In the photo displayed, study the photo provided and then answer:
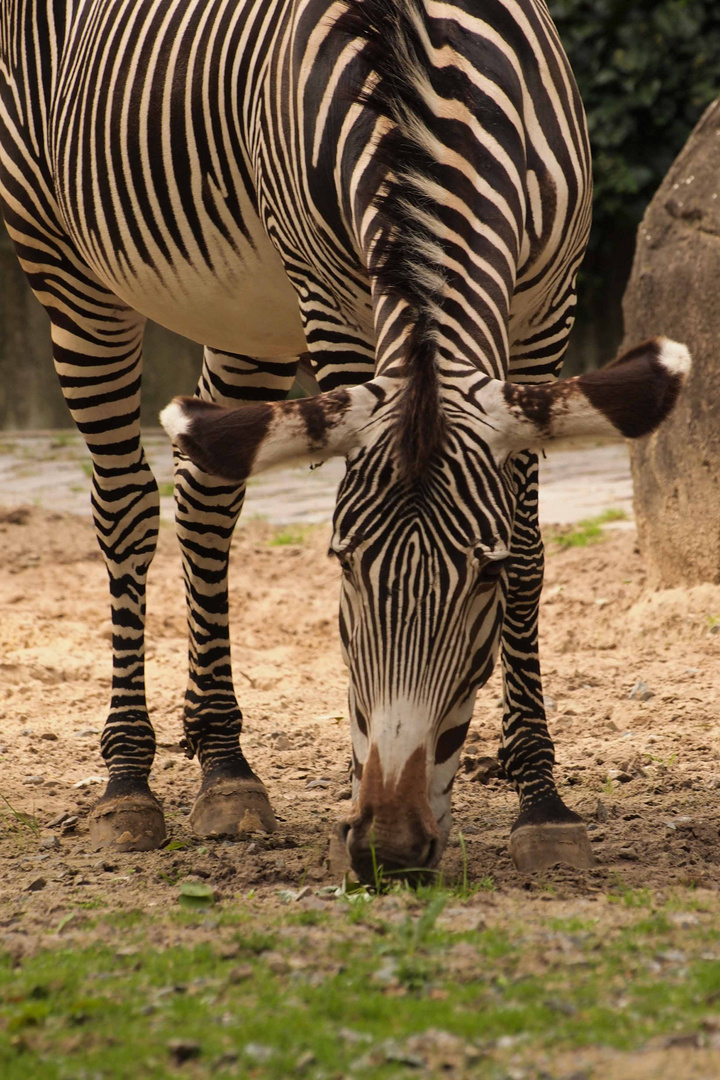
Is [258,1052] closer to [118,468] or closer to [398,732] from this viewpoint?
[398,732]

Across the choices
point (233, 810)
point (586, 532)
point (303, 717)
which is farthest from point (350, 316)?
point (586, 532)

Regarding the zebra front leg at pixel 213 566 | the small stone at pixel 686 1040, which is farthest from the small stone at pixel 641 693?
the small stone at pixel 686 1040

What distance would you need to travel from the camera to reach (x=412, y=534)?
102 inches

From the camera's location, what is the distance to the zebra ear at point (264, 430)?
261 cm

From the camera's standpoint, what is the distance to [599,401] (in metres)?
2.58

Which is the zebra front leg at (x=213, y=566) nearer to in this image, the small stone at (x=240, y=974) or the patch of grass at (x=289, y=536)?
the small stone at (x=240, y=974)

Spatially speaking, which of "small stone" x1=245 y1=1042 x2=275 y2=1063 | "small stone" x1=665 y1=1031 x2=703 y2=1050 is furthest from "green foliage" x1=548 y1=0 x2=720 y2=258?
"small stone" x1=245 y1=1042 x2=275 y2=1063

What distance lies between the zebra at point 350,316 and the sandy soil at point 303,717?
0.25 meters

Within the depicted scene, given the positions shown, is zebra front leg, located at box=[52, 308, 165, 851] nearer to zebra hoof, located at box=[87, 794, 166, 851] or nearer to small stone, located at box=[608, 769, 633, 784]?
zebra hoof, located at box=[87, 794, 166, 851]

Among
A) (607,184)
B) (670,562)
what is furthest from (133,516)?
(607,184)

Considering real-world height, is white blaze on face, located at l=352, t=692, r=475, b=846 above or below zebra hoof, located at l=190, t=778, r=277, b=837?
above

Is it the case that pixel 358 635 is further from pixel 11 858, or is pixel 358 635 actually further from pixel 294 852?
pixel 11 858

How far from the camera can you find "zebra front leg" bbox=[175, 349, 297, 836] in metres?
4.42

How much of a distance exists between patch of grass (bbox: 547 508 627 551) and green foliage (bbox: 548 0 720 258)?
638 cm
